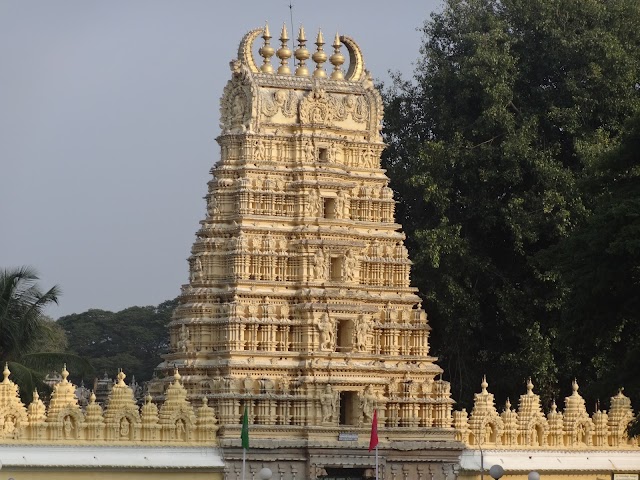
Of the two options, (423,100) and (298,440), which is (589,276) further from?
(423,100)

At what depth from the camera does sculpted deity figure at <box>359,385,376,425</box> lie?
4884 cm

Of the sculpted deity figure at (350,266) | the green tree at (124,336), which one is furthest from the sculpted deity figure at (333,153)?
the green tree at (124,336)

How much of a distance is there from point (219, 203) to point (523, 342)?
10.8 m

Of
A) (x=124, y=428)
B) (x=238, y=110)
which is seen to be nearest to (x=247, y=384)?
(x=124, y=428)

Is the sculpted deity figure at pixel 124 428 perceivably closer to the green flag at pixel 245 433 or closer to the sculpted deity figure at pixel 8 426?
the sculpted deity figure at pixel 8 426

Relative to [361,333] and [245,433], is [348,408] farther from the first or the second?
[245,433]

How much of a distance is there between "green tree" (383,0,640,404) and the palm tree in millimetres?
10760

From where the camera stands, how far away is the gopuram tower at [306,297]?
158ft

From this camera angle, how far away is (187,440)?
→ 47438 millimetres

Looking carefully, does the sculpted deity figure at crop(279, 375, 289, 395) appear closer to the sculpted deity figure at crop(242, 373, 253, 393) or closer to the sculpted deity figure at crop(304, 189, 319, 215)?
the sculpted deity figure at crop(242, 373, 253, 393)

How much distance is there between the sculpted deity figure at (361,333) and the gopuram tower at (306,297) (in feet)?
0.17

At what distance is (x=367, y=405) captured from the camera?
48.8 m

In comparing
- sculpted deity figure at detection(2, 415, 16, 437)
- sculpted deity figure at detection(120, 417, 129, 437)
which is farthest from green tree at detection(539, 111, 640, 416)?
sculpted deity figure at detection(2, 415, 16, 437)

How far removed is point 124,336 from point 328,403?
53.7 meters
